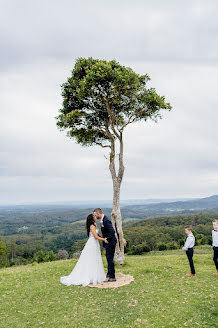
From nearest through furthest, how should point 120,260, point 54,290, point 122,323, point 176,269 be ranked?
point 122,323
point 54,290
point 176,269
point 120,260

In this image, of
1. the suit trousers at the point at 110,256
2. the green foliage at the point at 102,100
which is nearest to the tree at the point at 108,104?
the green foliage at the point at 102,100

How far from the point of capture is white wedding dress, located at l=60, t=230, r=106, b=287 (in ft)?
36.5

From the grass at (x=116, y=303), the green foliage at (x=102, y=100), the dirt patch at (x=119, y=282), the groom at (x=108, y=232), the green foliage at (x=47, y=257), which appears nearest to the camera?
the grass at (x=116, y=303)

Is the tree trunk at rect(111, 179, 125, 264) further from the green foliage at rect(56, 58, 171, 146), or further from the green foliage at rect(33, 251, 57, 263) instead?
the green foliage at rect(33, 251, 57, 263)

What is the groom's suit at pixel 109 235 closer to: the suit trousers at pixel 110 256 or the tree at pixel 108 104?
the suit trousers at pixel 110 256

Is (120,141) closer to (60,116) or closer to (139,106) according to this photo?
(139,106)

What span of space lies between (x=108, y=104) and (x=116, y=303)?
40.9 ft

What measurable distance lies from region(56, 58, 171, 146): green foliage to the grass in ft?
34.0

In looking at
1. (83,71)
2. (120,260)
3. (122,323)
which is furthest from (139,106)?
(122,323)

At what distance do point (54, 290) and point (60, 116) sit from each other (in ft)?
37.2

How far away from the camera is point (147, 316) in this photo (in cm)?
745

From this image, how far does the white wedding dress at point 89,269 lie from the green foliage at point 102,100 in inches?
342

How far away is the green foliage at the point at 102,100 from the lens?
14.8m

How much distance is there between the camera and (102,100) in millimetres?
16391
